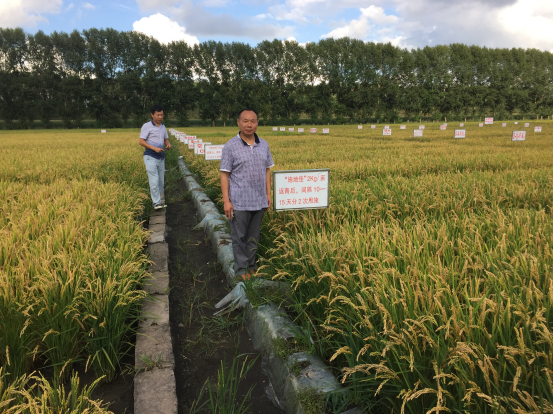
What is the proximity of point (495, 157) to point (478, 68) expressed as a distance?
309 feet

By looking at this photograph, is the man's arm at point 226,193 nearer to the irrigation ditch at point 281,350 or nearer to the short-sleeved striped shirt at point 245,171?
the short-sleeved striped shirt at point 245,171

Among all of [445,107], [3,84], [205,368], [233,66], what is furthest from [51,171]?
[445,107]

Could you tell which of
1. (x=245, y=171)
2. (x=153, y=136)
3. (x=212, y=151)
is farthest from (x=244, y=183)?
(x=212, y=151)

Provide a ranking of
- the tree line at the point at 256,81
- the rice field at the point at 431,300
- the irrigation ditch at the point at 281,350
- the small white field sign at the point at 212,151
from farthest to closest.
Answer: the tree line at the point at 256,81
the small white field sign at the point at 212,151
the irrigation ditch at the point at 281,350
the rice field at the point at 431,300

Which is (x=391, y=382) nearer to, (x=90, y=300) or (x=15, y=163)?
(x=90, y=300)

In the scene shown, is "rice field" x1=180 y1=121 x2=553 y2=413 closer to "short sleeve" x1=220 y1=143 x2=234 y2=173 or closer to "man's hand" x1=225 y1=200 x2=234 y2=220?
"man's hand" x1=225 y1=200 x2=234 y2=220

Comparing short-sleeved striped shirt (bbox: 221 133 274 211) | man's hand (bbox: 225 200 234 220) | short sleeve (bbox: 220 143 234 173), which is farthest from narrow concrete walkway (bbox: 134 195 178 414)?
short sleeve (bbox: 220 143 234 173)

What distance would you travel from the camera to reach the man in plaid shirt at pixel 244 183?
361 centimetres

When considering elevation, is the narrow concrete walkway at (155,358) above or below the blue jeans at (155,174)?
below

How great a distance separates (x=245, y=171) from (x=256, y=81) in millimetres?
74532

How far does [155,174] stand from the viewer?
22.7 ft

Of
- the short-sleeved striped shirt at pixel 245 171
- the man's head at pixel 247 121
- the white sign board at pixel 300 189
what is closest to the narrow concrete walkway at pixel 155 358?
the short-sleeved striped shirt at pixel 245 171

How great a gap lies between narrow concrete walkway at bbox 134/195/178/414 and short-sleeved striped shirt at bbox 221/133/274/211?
1.19 metres

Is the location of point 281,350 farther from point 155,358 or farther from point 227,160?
point 227,160
